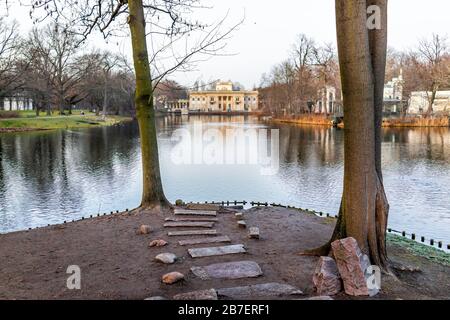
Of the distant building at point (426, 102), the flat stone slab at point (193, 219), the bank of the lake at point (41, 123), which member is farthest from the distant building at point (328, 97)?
the flat stone slab at point (193, 219)

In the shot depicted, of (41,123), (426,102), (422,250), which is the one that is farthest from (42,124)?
(426,102)

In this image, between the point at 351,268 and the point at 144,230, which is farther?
the point at 144,230

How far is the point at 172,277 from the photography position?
493 cm

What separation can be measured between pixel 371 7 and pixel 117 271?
15.9ft

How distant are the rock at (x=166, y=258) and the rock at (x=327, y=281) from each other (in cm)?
201

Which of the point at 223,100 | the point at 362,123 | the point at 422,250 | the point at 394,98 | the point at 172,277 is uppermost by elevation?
the point at 223,100

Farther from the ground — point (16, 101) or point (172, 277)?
point (16, 101)

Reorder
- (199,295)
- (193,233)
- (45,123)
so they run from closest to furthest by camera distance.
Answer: (199,295)
(193,233)
(45,123)

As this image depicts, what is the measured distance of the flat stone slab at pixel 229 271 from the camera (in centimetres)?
513

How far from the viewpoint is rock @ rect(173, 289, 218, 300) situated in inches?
167

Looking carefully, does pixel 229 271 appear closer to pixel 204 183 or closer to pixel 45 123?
pixel 204 183

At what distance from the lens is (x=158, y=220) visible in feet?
26.9

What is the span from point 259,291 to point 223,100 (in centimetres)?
11531

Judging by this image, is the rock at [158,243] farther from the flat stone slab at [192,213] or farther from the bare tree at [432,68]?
the bare tree at [432,68]
